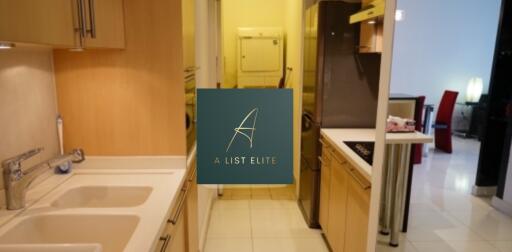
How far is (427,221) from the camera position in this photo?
278 cm

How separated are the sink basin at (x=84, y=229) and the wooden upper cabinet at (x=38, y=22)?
2.23 feet

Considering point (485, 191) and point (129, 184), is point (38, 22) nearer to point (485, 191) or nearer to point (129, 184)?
point (129, 184)

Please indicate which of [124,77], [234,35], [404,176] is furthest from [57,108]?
[234,35]

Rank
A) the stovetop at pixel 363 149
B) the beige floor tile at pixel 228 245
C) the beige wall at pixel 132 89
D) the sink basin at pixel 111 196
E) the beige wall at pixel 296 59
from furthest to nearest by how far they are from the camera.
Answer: the beige wall at pixel 296 59
the beige floor tile at pixel 228 245
the stovetop at pixel 363 149
the beige wall at pixel 132 89
the sink basin at pixel 111 196

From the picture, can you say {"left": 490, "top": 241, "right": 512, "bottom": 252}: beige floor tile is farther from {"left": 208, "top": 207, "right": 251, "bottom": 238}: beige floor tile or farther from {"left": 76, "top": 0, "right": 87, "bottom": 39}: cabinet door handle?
{"left": 76, "top": 0, "right": 87, "bottom": 39}: cabinet door handle

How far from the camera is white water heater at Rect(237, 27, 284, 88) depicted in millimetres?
2164

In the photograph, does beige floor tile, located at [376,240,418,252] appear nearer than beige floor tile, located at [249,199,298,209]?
Yes

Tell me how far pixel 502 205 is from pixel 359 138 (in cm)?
190

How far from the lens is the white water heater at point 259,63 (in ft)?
7.10

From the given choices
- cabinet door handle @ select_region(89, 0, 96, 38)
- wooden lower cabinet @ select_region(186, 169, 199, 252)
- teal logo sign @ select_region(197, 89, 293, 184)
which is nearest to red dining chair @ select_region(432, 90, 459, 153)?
wooden lower cabinet @ select_region(186, 169, 199, 252)

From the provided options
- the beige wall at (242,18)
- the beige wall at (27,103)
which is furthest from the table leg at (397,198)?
the beige wall at (242,18)

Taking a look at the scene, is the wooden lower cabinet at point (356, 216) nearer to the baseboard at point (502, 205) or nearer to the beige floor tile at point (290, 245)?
the beige floor tile at point (290, 245)

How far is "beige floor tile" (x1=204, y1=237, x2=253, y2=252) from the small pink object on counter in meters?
1.54

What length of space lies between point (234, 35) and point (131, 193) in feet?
10.9
